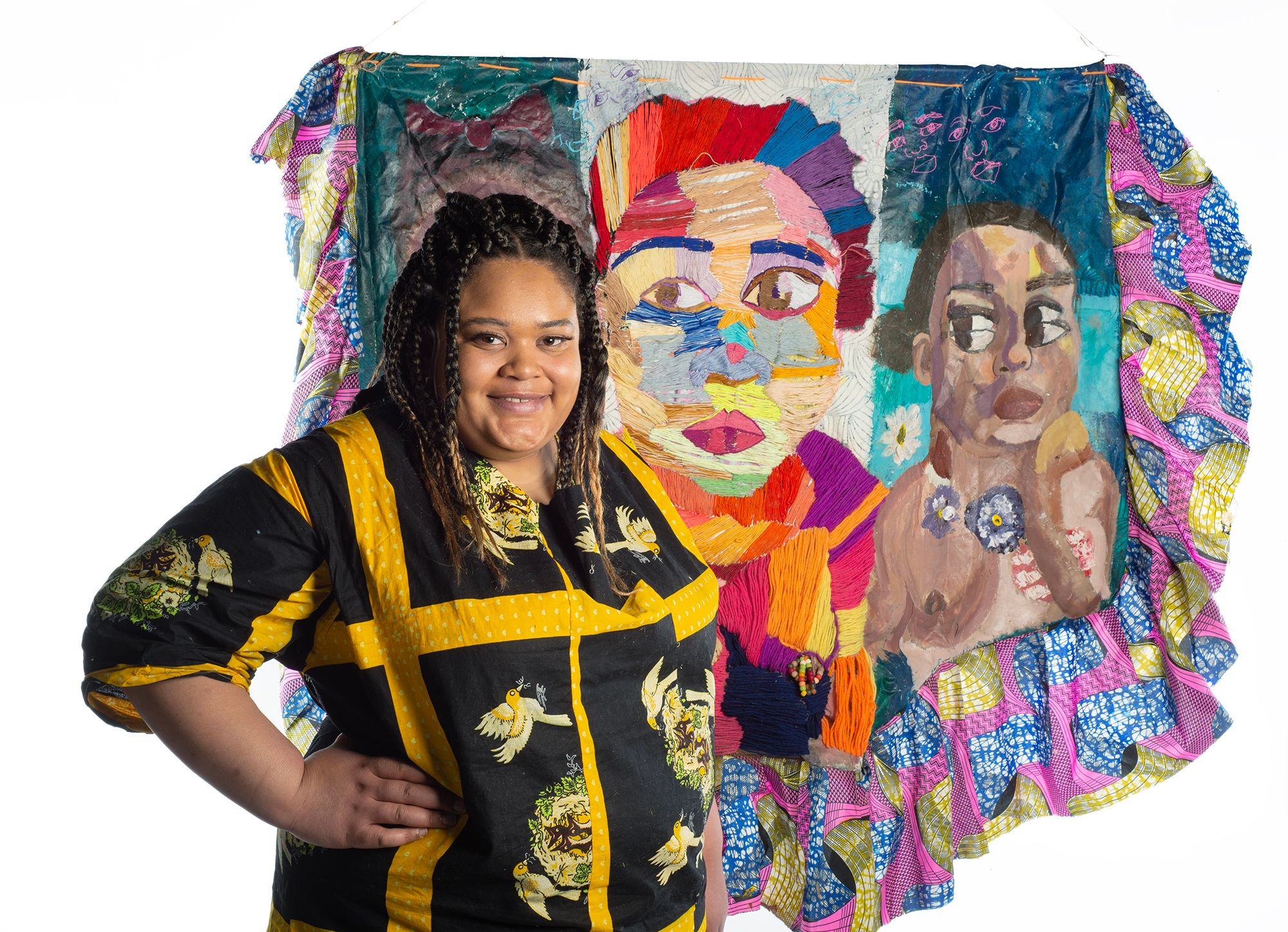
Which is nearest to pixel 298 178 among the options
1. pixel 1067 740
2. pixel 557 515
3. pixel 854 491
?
pixel 557 515

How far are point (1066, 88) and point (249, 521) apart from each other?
176 cm

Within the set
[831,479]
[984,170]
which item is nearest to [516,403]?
[831,479]

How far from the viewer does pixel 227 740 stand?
1.31 meters

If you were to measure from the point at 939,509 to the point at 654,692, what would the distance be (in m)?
1.03

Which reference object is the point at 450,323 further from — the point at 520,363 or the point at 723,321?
the point at 723,321

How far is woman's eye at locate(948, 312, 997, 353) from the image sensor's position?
226cm

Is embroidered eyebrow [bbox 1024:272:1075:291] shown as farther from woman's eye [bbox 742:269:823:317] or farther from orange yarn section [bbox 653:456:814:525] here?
orange yarn section [bbox 653:456:814:525]

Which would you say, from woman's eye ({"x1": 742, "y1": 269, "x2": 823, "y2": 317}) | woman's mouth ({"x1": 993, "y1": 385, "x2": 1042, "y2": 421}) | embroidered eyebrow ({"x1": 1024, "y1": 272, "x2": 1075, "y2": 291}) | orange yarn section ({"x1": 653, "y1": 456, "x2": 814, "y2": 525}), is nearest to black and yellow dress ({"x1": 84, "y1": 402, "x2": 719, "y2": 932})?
orange yarn section ({"x1": 653, "y1": 456, "x2": 814, "y2": 525})

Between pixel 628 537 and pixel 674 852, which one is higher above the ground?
pixel 628 537

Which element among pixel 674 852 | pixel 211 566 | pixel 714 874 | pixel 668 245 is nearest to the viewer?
pixel 211 566

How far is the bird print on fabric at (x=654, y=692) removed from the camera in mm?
1444

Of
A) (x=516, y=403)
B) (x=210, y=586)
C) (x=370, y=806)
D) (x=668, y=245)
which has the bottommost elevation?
(x=370, y=806)

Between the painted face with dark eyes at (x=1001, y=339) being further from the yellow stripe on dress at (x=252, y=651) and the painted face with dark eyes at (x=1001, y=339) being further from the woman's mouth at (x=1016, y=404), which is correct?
the yellow stripe on dress at (x=252, y=651)

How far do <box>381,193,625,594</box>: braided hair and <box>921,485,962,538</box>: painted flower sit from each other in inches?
38.9
